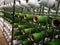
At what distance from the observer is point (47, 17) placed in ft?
2.50

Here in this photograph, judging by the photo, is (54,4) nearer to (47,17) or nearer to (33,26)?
(47,17)

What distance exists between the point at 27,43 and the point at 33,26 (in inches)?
7.7

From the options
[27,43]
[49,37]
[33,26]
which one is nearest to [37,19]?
[49,37]

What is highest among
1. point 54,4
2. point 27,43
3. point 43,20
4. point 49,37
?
point 54,4

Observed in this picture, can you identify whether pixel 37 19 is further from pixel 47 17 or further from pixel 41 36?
pixel 41 36

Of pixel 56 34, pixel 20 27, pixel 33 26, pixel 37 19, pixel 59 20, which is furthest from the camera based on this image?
pixel 20 27

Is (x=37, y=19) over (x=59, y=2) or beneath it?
beneath

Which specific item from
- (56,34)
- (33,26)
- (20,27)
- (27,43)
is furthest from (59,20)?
(20,27)

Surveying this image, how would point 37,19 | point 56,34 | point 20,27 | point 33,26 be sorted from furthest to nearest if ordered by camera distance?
1. point 20,27
2. point 33,26
3. point 56,34
4. point 37,19

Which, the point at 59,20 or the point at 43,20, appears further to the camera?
the point at 43,20

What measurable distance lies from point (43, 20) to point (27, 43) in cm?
49

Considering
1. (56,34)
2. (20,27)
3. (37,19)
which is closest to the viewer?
(37,19)

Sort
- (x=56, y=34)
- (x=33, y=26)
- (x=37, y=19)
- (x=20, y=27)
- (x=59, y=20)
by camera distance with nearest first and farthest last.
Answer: (x=59, y=20) < (x=37, y=19) < (x=56, y=34) < (x=33, y=26) < (x=20, y=27)

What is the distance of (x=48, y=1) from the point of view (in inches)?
28.4
